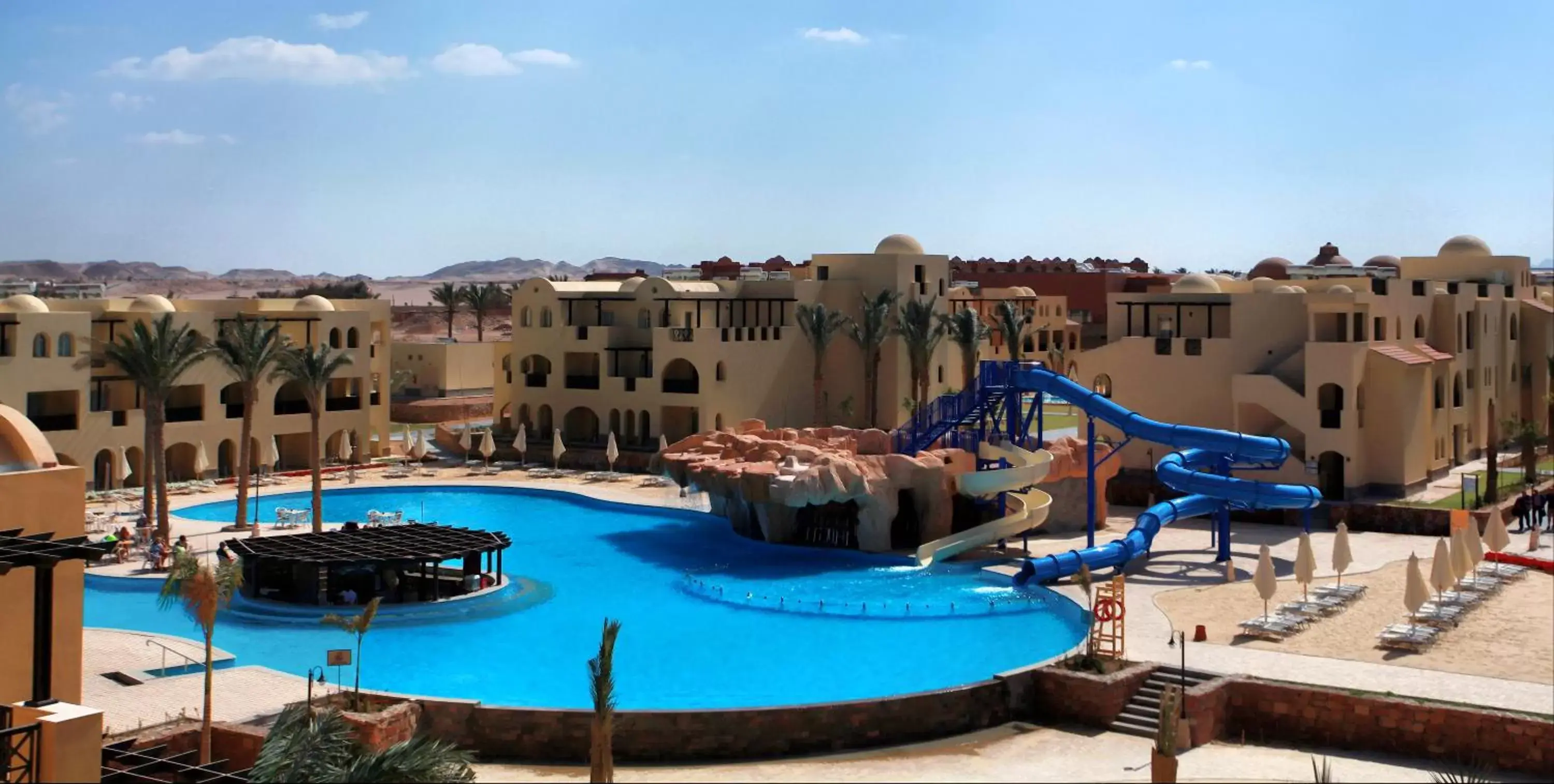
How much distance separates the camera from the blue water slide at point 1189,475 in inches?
1310

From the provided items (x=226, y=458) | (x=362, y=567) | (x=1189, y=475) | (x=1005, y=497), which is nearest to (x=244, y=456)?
(x=362, y=567)

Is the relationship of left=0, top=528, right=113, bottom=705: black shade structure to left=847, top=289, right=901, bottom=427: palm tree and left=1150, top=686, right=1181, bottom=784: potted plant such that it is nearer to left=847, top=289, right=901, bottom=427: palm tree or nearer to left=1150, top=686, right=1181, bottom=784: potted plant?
left=1150, top=686, right=1181, bottom=784: potted plant

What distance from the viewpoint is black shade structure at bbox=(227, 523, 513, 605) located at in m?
30.0

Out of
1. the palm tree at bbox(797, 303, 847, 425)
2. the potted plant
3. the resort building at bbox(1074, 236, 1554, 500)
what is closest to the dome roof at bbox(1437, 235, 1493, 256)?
the resort building at bbox(1074, 236, 1554, 500)

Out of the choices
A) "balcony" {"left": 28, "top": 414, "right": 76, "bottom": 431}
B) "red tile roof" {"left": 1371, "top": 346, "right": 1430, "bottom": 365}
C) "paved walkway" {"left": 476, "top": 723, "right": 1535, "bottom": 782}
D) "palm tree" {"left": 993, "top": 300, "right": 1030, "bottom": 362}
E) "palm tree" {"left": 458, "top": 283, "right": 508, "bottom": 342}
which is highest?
"palm tree" {"left": 458, "top": 283, "right": 508, "bottom": 342}

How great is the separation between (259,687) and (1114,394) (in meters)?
29.8

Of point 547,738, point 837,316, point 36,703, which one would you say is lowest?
point 547,738

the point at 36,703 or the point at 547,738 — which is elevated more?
the point at 36,703

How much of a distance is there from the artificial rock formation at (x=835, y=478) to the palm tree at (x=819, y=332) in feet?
47.7

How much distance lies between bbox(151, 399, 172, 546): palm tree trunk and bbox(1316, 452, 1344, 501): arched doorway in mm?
29683

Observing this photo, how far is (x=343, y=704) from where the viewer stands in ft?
70.8

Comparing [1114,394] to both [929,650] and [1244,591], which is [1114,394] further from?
[929,650]

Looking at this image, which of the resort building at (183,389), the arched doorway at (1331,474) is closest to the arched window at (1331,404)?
the arched doorway at (1331,474)

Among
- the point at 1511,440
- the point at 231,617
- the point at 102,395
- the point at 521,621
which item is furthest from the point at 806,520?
the point at 1511,440
